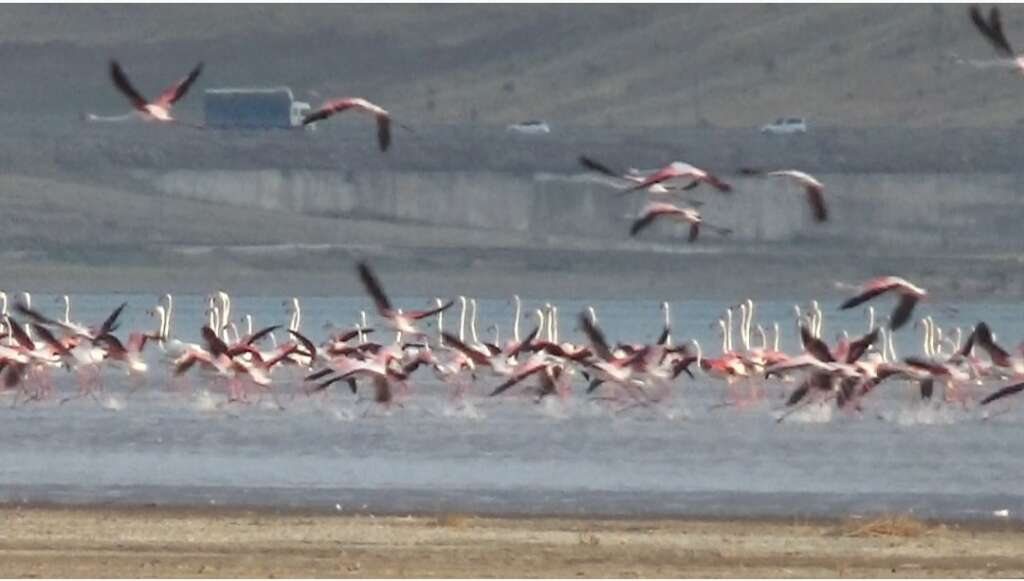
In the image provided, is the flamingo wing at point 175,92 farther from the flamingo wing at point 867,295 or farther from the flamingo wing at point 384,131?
the flamingo wing at point 867,295

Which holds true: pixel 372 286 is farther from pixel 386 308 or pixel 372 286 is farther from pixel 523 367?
pixel 523 367

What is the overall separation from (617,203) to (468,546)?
43321 millimetres

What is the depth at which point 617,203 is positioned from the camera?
58344 millimetres

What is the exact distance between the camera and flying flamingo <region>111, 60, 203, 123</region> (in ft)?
46.2

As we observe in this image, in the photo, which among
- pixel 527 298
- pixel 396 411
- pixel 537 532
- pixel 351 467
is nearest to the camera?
pixel 537 532

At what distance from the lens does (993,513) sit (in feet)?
58.6

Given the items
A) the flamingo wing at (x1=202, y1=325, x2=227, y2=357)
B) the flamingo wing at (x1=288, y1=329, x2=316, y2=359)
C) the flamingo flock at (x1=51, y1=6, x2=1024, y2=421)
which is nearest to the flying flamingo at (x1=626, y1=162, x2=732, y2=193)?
the flamingo flock at (x1=51, y1=6, x2=1024, y2=421)

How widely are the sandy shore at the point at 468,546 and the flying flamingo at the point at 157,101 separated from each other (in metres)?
1.81

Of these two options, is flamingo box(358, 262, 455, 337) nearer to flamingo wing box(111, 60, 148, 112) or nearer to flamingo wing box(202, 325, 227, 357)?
flamingo wing box(202, 325, 227, 357)

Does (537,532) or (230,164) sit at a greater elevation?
(230,164)

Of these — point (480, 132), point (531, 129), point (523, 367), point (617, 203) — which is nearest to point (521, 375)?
point (523, 367)

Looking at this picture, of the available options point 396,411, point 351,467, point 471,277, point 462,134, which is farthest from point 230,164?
point 351,467

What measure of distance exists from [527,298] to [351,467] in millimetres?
29989

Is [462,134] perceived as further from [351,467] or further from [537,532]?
[537,532]
